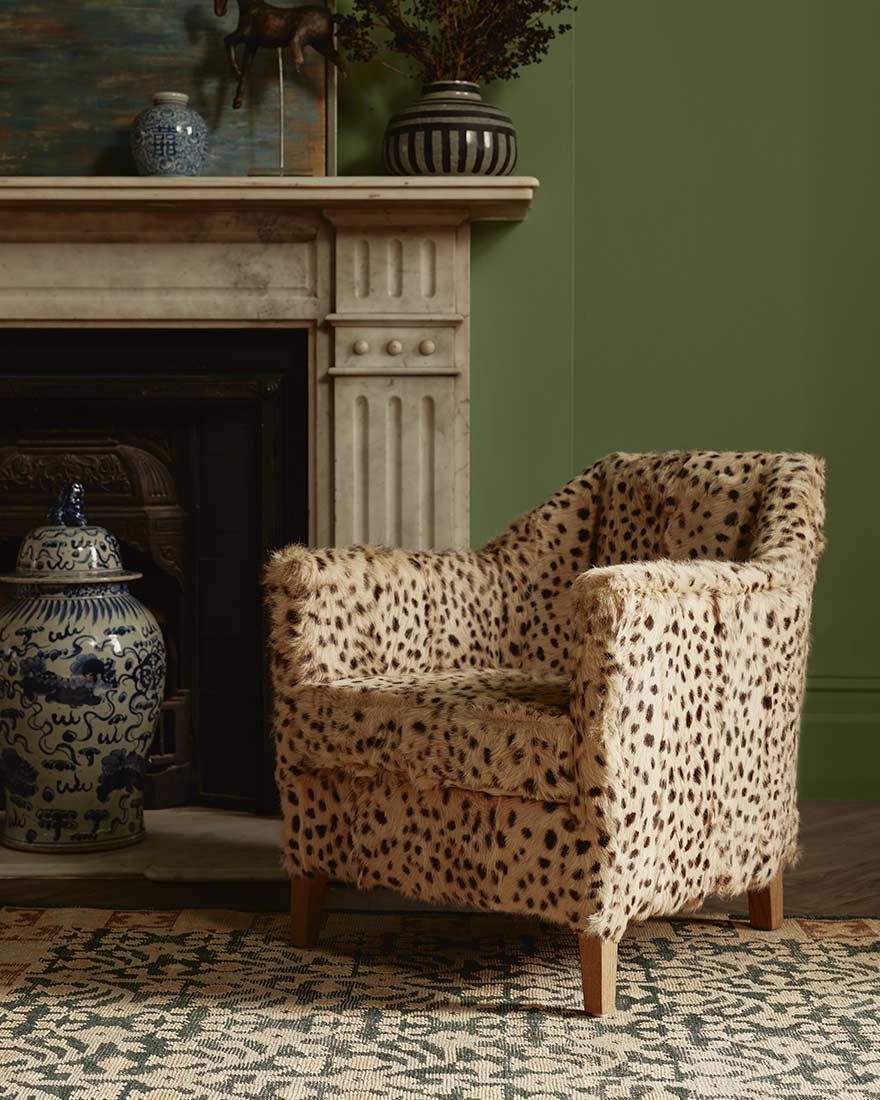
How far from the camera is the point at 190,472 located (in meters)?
3.30

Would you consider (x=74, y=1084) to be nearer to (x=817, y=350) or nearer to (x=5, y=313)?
(x=5, y=313)

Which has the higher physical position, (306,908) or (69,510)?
(69,510)

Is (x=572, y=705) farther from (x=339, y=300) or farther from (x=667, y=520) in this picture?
(x=339, y=300)

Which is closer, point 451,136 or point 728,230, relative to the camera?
point 451,136

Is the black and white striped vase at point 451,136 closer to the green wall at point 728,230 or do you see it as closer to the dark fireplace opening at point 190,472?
the green wall at point 728,230

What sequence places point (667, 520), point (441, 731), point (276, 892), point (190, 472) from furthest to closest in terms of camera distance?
point (190, 472)
point (276, 892)
point (667, 520)
point (441, 731)

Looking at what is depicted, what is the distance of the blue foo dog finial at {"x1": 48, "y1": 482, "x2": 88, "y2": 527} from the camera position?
295 cm

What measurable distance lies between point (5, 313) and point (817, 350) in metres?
2.01

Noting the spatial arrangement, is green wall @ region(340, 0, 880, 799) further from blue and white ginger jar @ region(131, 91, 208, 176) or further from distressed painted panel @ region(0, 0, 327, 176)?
blue and white ginger jar @ region(131, 91, 208, 176)

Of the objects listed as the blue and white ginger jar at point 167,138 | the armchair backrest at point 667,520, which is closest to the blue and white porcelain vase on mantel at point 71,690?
the blue and white ginger jar at point 167,138

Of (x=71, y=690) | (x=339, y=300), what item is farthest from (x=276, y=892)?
(x=339, y=300)

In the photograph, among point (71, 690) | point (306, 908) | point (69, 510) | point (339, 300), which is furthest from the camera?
point (339, 300)

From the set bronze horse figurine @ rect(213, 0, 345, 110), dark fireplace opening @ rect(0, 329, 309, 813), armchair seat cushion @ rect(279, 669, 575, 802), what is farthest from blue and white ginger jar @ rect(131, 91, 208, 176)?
armchair seat cushion @ rect(279, 669, 575, 802)

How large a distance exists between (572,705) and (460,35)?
1.87m
